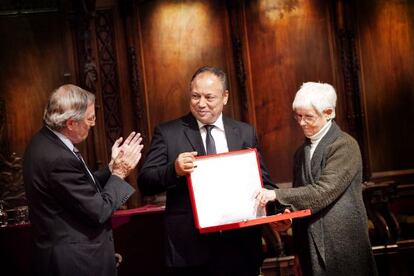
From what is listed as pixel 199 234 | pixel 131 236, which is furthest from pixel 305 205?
pixel 131 236

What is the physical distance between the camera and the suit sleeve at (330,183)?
334 centimetres

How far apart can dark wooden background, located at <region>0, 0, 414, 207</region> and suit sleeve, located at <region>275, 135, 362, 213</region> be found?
3681 millimetres

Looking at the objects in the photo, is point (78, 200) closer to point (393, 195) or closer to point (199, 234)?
point (199, 234)

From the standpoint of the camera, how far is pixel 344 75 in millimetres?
7191

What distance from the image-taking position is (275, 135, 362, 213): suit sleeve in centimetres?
334

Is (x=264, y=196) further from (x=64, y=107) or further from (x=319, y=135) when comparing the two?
(x=64, y=107)

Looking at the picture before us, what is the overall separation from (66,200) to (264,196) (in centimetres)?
95

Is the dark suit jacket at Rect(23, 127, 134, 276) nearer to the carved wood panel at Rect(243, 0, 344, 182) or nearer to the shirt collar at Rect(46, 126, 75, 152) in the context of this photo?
the shirt collar at Rect(46, 126, 75, 152)

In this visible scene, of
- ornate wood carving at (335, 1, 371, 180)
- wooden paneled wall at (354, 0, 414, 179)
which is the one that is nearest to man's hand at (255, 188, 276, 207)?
ornate wood carving at (335, 1, 371, 180)

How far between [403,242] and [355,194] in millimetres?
2416

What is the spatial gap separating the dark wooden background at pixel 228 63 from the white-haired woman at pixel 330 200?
11.9 feet

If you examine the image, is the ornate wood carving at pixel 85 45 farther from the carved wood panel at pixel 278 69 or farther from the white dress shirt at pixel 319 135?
the white dress shirt at pixel 319 135

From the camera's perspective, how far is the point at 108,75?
698cm

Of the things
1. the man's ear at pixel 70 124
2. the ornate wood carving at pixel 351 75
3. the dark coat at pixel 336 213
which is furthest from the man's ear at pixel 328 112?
the ornate wood carving at pixel 351 75
